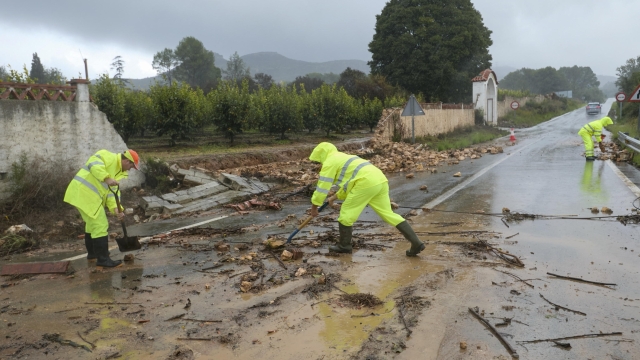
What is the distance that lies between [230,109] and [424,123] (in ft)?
36.5

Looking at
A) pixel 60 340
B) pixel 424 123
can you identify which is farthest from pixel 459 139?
pixel 60 340

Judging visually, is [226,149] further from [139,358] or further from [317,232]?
[139,358]

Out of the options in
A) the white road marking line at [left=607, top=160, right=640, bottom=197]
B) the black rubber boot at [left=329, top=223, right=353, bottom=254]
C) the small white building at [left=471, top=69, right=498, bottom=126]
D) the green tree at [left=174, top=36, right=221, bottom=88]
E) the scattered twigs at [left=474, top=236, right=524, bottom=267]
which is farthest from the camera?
the green tree at [left=174, top=36, right=221, bottom=88]

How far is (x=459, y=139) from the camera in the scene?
2698cm

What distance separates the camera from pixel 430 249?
20.7ft

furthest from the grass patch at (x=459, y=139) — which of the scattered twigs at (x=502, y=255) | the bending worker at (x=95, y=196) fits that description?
the bending worker at (x=95, y=196)

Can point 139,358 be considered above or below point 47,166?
below

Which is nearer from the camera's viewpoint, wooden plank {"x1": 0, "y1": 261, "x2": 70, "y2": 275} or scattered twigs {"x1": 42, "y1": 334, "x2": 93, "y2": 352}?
scattered twigs {"x1": 42, "y1": 334, "x2": 93, "y2": 352}

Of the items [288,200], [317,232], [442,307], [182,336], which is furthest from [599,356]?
[288,200]

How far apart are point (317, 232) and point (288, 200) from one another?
3.25m

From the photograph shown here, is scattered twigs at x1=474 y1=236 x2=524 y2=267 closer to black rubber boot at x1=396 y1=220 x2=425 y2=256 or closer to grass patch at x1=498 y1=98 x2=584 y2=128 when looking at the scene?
black rubber boot at x1=396 y1=220 x2=425 y2=256

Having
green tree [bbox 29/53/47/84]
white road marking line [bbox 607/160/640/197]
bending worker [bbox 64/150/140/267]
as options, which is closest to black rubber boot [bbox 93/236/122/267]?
bending worker [bbox 64/150/140/267]

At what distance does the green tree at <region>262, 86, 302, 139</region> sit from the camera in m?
22.1

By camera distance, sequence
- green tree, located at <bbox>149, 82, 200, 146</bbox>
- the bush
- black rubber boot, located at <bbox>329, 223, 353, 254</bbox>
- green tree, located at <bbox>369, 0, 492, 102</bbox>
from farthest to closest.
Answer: green tree, located at <bbox>369, 0, 492, 102</bbox>, green tree, located at <bbox>149, 82, 200, 146</bbox>, the bush, black rubber boot, located at <bbox>329, 223, 353, 254</bbox>
